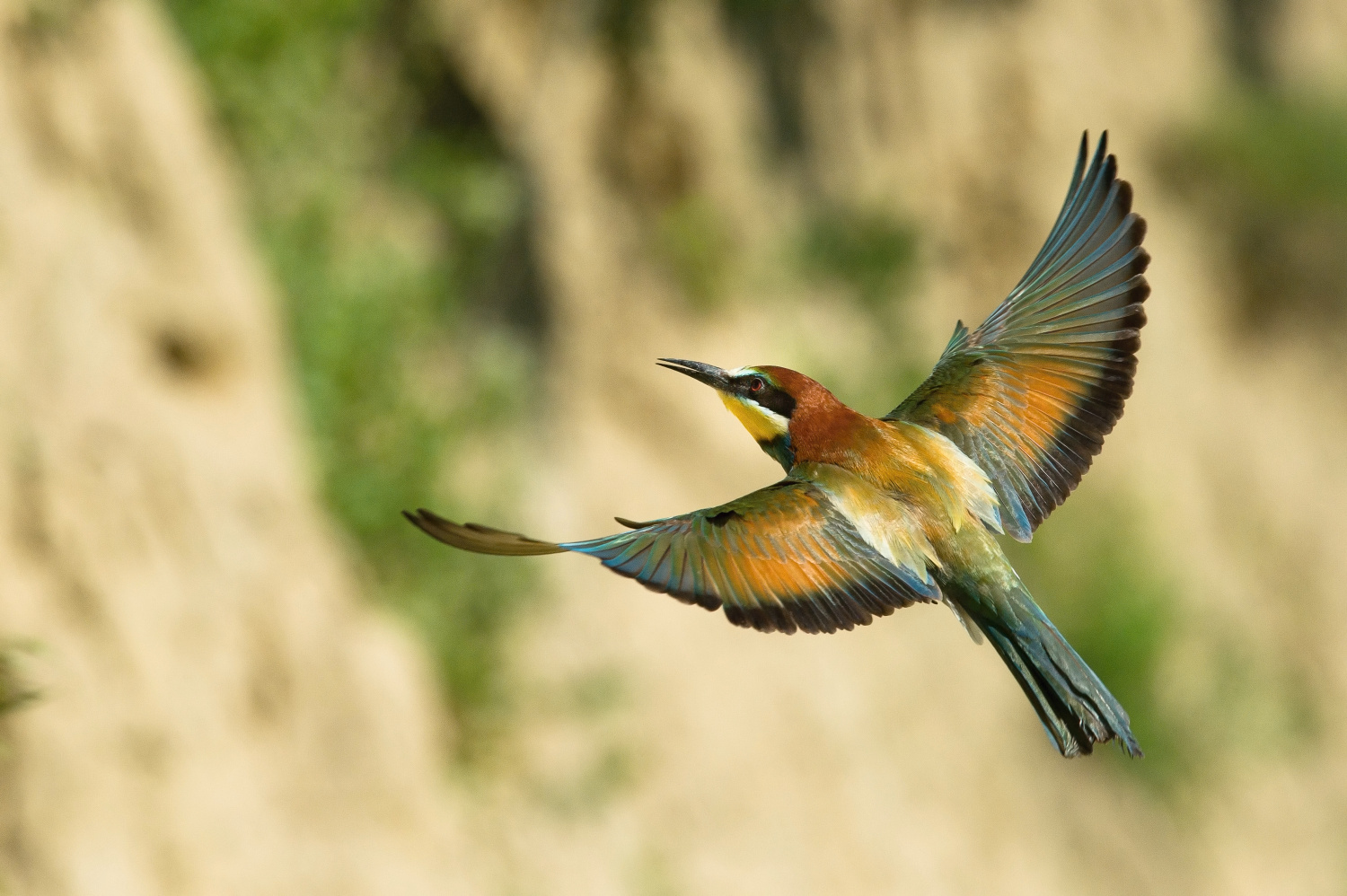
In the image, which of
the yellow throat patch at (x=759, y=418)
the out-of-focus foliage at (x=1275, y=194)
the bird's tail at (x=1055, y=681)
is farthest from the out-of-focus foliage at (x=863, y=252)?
the bird's tail at (x=1055, y=681)

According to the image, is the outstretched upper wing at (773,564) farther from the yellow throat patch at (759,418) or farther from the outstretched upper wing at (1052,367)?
the outstretched upper wing at (1052,367)

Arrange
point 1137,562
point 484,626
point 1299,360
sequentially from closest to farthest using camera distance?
1. point 484,626
2. point 1137,562
3. point 1299,360

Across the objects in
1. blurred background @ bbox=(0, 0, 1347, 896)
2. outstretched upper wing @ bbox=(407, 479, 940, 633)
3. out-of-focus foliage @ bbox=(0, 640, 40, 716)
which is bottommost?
outstretched upper wing @ bbox=(407, 479, 940, 633)

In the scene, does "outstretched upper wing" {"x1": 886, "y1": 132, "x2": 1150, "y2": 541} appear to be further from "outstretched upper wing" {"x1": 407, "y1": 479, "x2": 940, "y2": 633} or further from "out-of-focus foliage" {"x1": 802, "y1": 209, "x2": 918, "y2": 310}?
"out-of-focus foliage" {"x1": 802, "y1": 209, "x2": 918, "y2": 310}

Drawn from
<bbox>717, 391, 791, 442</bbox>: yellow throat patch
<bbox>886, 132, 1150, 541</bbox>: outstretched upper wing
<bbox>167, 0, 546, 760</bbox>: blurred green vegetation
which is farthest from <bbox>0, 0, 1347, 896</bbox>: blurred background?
<bbox>886, 132, 1150, 541</bbox>: outstretched upper wing

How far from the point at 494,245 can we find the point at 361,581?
61.1 inches

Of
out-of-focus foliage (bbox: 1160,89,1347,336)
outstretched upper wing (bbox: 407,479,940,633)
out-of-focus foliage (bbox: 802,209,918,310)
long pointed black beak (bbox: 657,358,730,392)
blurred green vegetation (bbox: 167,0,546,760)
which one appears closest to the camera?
outstretched upper wing (bbox: 407,479,940,633)

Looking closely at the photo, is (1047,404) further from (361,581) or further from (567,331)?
(567,331)

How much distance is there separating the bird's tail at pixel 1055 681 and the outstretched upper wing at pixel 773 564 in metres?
0.11

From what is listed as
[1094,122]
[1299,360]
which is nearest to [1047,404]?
[1094,122]

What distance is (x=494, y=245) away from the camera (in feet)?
16.9

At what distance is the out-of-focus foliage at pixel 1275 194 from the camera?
821cm

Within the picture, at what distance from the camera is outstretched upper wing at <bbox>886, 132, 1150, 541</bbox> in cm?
173

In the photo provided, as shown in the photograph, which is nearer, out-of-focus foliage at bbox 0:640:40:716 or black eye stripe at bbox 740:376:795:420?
black eye stripe at bbox 740:376:795:420
